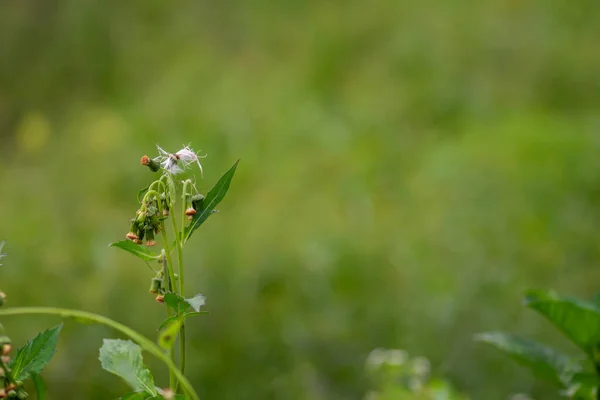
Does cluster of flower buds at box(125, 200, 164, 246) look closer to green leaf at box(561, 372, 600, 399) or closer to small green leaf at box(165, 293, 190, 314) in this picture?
small green leaf at box(165, 293, 190, 314)

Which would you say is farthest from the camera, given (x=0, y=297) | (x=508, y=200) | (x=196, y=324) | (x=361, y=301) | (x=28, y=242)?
(x=508, y=200)

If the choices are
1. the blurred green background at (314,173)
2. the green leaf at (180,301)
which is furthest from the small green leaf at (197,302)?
the blurred green background at (314,173)

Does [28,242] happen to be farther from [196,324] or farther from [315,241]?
[315,241]

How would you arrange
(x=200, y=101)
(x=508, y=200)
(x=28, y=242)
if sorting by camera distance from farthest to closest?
1. (x=200, y=101)
2. (x=508, y=200)
3. (x=28, y=242)

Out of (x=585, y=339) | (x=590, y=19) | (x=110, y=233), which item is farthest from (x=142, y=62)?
(x=585, y=339)

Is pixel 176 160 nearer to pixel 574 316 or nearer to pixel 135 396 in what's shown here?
pixel 135 396

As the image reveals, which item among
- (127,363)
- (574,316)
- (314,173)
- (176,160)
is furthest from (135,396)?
(314,173)
